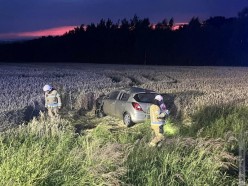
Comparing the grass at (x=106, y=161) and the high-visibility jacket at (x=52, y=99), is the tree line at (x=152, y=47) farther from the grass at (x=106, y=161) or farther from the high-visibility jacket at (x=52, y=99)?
the grass at (x=106, y=161)

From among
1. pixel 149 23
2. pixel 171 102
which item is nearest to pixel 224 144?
pixel 171 102

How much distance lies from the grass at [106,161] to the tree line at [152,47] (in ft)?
279

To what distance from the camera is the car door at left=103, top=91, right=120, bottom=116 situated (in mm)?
20258

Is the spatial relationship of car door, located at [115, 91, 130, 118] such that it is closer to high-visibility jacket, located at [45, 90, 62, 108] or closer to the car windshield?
the car windshield

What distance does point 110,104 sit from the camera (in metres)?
20.4

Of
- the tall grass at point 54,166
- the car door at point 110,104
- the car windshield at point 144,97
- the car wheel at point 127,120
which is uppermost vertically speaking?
the tall grass at point 54,166

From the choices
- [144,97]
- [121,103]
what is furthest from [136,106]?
[121,103]

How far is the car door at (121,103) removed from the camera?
1946 centimetres

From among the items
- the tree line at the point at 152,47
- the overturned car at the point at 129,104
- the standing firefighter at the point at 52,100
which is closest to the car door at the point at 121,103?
the overturned car at the point at 129,104

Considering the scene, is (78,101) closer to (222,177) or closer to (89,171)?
(222,177)

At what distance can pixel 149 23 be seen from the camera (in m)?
119

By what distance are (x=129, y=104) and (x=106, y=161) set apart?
10687 millimetres

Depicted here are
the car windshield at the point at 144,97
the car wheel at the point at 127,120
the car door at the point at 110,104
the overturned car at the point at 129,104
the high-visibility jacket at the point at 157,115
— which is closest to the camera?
the high-visibility jacket at the point at 157,115

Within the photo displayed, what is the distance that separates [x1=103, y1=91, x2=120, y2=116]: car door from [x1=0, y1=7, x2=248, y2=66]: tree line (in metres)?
74.9
